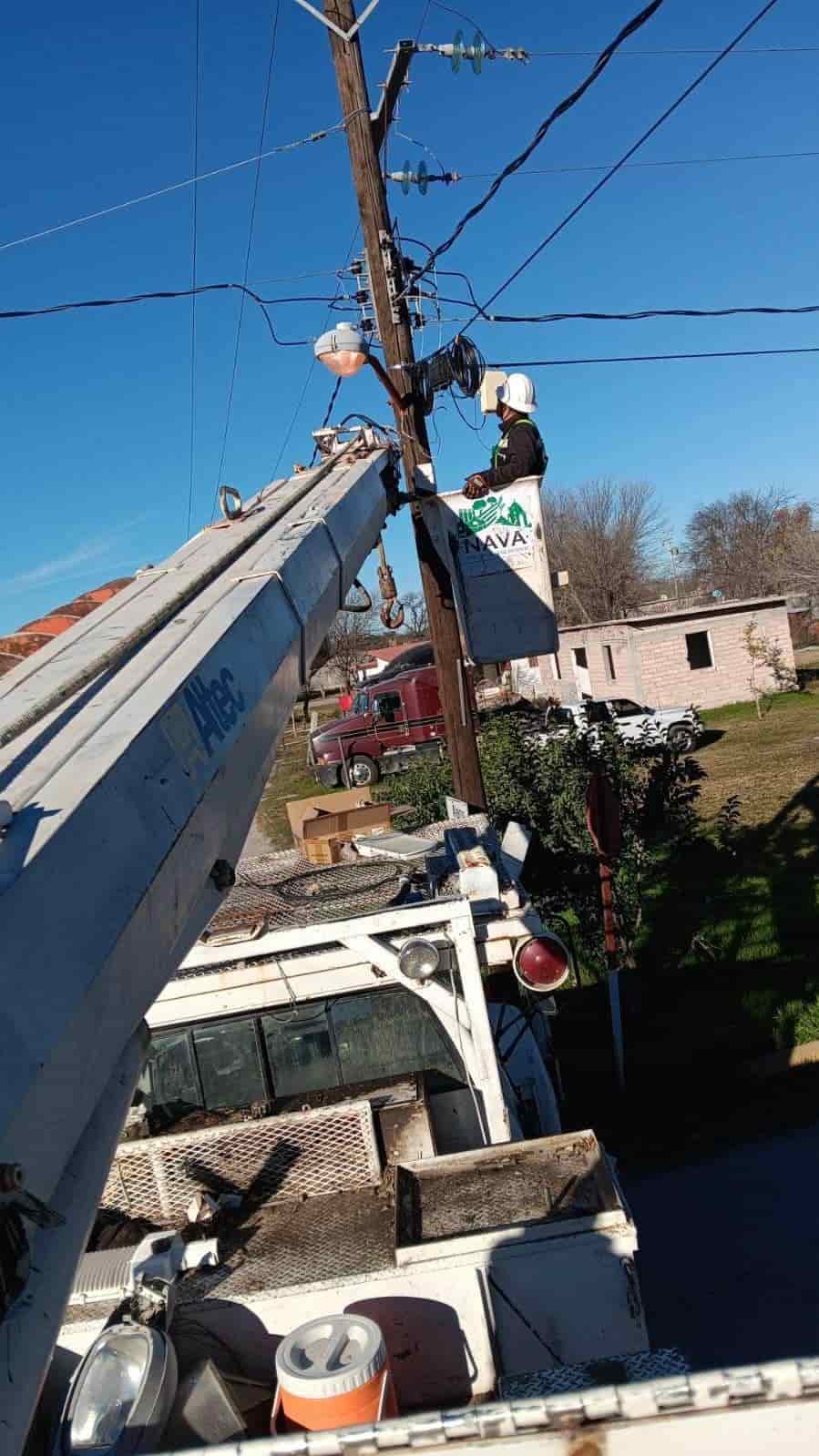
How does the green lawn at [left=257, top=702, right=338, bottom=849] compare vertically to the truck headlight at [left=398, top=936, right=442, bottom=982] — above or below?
below

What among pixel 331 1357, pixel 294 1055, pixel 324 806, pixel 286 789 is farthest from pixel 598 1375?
pixel 286 789

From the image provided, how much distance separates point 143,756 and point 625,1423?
1538 mm

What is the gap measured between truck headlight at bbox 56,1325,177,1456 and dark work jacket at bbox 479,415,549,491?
554 cm

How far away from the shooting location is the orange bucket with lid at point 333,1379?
276 centimetres

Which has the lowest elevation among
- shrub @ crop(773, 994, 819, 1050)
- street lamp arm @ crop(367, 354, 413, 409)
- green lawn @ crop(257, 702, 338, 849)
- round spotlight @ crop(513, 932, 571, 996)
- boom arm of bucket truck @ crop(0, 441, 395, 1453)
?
shrub @ crop(773, 994, 819, 1050)

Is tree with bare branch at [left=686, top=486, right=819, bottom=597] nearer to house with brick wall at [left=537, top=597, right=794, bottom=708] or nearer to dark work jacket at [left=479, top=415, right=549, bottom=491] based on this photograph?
house with brick wall at [left=537, top=597, right=794, bottom=708]

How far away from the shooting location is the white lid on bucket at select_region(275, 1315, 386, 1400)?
2.77 m

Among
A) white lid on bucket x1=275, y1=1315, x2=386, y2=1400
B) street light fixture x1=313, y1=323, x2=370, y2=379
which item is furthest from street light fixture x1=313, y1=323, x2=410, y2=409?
white lid on bucket x1=275, y1=1315, x2=386, y2=1400

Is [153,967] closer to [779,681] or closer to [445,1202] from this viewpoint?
[445,1202]

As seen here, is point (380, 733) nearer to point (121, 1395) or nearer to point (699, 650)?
point (699, 650)

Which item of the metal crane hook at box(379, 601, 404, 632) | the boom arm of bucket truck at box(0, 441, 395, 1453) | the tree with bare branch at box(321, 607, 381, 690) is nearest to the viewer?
the boom arm of bucket truck at box(0, 441, 395, 1453)

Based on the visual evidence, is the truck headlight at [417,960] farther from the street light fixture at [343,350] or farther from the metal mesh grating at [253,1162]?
the street light fixture at [343,350]

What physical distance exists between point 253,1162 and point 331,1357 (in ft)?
4.83

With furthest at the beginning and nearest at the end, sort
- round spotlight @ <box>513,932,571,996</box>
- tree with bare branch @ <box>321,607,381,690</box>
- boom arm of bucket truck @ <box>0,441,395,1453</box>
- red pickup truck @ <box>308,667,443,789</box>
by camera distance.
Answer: tree with bare branch @ <box>321,607,381,690</box> < red pickup truck @ <box>308,667,443,789</box> < round spotlight @ <box>513,932,571,996</box> < boom arm of bucket truck @ <box>0,441,395,1453</box>
